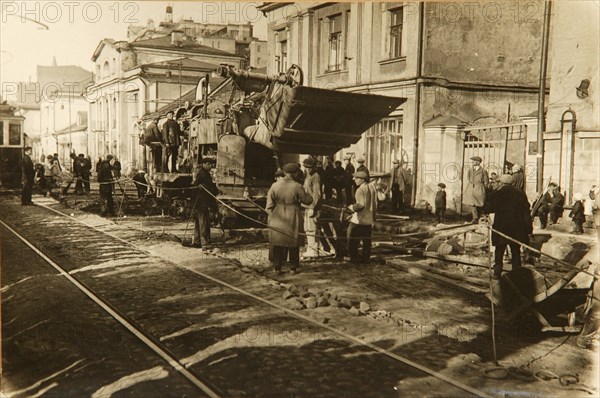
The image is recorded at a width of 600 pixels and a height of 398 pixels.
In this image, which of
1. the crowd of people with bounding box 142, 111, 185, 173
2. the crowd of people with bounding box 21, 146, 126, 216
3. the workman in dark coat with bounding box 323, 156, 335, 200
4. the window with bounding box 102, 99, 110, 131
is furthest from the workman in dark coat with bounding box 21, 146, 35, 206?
the window with bounding box 102, 99, 110, 131

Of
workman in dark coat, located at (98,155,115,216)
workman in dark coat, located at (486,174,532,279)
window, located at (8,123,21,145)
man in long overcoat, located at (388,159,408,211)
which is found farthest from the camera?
man in long overcoat, located at (388,159,408,211)

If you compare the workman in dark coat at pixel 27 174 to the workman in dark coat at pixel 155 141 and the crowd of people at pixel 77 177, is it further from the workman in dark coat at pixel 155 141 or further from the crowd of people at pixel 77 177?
the workman in dark coat at pixel 155 141

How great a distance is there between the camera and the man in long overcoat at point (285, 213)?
29.2ft

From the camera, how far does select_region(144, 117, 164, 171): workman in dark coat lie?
16.2 m

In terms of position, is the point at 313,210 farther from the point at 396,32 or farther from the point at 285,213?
the point at 396,32

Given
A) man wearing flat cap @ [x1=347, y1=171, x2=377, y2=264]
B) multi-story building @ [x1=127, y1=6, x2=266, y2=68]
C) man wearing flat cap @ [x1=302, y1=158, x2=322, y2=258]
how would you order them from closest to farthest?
man wearing flat cap @ [x1=347, y1=171, x2=377, y2=264] < man wearing flat cap @ [x1=302, y1=158, x2=322, y2=258] < multi-story building @ [x1=127, y1=6, x2=266, y2=68]

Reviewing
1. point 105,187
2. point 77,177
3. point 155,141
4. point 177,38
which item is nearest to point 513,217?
point 155,141

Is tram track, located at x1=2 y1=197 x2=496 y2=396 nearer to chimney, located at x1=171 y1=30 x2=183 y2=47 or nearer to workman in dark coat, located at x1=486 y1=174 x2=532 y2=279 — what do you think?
workman in dark coat, located at x1=486 y1=174 x2=532 y2=279

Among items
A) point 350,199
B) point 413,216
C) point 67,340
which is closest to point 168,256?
point 67,340

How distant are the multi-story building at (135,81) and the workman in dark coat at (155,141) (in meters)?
12.5

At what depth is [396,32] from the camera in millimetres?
18953

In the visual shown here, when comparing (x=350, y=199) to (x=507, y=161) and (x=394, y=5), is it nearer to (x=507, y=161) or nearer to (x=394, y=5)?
(x=507, y=161)

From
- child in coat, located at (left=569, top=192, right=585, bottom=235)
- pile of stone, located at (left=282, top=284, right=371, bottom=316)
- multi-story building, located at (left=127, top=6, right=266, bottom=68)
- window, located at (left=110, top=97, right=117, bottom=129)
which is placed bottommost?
pile of stone, located at (left=282, top=284, right=371, bottom=316)

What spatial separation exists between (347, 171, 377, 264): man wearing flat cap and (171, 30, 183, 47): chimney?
82.9 ft
